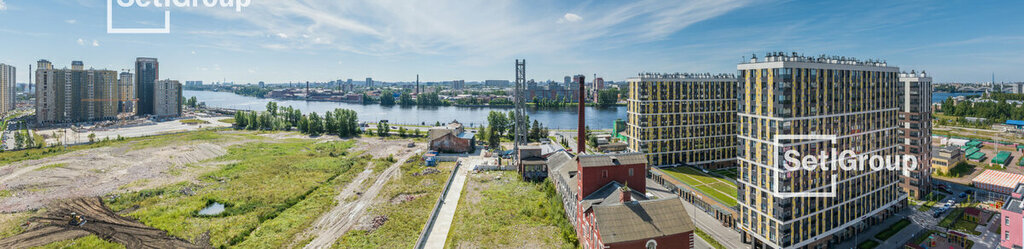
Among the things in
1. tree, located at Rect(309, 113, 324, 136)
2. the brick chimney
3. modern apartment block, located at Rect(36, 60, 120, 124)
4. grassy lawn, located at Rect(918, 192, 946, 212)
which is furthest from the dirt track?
modern apartment block, located at Rect(36, 60, 120, 124)

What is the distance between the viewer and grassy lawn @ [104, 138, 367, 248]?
102ft

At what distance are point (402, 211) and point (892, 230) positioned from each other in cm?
3542

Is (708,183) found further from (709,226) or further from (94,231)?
(94,231)

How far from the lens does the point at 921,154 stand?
37.9 m

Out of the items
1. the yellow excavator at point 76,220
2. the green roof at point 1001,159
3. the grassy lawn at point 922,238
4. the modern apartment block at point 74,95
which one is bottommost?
the grassy lawn at point 922,238

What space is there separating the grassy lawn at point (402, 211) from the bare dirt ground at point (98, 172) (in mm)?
23971

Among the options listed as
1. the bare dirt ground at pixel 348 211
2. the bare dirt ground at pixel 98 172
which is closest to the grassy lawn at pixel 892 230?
the bare dirt ground at pixel 348 211

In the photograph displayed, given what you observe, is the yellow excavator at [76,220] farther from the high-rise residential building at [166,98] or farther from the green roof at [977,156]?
the high-rise residential building at [166,98]

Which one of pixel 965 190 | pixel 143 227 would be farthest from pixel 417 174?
pixel 965 190

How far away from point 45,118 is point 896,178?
148 meters

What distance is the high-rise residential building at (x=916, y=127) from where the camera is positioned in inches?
1458

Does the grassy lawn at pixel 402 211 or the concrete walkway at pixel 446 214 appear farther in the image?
the concrete walkway at pixel 446 214

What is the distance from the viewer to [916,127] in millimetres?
37406

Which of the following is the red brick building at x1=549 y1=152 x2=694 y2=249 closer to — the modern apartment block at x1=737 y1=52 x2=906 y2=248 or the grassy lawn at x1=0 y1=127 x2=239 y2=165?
the modern apartment block at x1=737 y1=52 x2=906 y2=248
